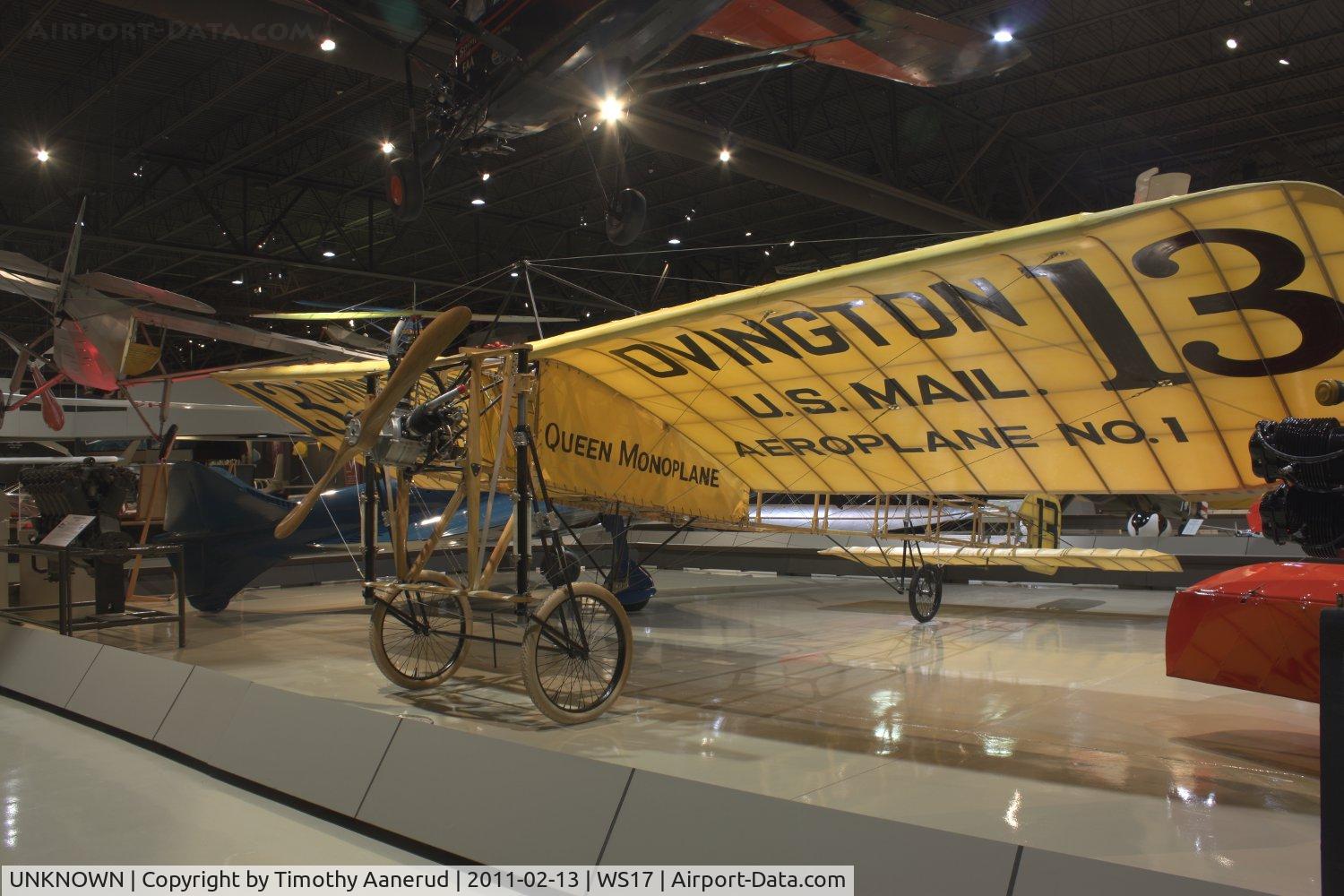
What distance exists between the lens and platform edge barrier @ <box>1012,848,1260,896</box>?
1872 millimetres

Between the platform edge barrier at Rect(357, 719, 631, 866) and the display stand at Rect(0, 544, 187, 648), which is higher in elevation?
the display stand at Rect(0, 544, 187, 648)

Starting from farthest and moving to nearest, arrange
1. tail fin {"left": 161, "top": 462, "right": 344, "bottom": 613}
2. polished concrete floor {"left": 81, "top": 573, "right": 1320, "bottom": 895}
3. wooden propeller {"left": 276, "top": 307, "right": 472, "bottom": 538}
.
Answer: tail fin {"left": 161, "top": 462, "right": 344, "bottom": 613} < wooden propeller {"left": 276, "top": 307, "right": 472, "bottom": 538} < polished concrete floor {"left": 81, "top": 573, "right": 1320, "bottom": 895}

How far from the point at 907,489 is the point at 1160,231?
135 inches

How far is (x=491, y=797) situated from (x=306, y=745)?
110 cm

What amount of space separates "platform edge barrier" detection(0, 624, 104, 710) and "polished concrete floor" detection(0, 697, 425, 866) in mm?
776

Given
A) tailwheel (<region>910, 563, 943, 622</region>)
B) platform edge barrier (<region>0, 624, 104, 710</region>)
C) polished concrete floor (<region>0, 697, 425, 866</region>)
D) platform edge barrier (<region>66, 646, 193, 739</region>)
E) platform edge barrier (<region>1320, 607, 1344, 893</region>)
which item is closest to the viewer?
platform edge barrier (<region>1320, 607, 1344, 893</region>)

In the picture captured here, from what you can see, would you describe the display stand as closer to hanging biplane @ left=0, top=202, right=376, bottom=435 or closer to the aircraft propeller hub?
hanging biplane @ left=0, top=202, right=376, bottom=435

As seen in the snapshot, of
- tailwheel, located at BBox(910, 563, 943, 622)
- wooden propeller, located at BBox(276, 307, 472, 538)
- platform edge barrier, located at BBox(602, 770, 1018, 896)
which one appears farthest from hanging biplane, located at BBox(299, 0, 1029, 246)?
platform edge barrier, located at BBox(602, 770, 1018, 896)

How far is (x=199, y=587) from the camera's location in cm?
897

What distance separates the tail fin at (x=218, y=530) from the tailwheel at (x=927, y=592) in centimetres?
627

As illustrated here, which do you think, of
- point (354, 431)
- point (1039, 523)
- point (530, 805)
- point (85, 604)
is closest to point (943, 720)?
point (530, 805)

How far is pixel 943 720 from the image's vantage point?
16.3 ft

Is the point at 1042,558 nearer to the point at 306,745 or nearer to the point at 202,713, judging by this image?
the point at 306,745

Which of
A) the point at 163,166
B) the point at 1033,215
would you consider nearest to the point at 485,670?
the point at 1033,215
